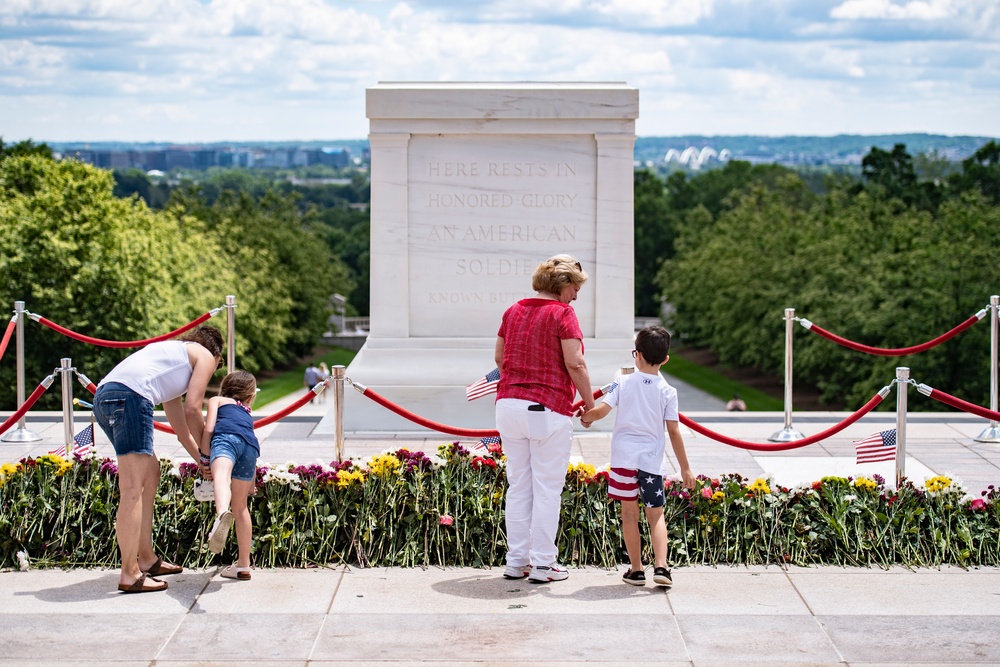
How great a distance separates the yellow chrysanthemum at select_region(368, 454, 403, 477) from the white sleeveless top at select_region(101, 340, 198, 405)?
1.44m

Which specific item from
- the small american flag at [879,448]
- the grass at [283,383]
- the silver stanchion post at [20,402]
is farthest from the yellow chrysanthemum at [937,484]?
the grass at [283,383]

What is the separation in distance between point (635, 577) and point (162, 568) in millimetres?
2574

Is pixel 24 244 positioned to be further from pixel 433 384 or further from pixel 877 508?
pixel 877 508

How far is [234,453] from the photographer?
23.8 ft

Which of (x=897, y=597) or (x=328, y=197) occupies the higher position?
(x=328, y=197)

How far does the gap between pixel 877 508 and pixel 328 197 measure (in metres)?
164

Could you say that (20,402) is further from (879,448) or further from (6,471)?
(879,448)

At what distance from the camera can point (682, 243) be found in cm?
6644

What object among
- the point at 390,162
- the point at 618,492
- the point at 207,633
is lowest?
the point at 207,633

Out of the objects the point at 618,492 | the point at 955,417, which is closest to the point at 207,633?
the point at 618,492

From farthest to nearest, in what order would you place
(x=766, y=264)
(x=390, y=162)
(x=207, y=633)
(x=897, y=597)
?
1. (x=766, y=264)
2. (x=390, y=162)
3. (x=897, y=597)
4. (x=207, y=633)

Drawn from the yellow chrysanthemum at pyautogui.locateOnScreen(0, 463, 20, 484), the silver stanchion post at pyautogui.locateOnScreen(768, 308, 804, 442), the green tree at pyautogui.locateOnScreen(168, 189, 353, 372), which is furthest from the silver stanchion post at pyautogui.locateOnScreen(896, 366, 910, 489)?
the green tree at pyautogui.locateOnScreen(168, 189, 353, 372)

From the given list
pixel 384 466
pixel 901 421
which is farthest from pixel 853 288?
pixel 384 466

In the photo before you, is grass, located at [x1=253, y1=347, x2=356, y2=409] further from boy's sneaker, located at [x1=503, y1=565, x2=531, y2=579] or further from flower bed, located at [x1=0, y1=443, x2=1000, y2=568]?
boy's sneaker, located at [x1=503, y1=565, x2=531, y2=579]
